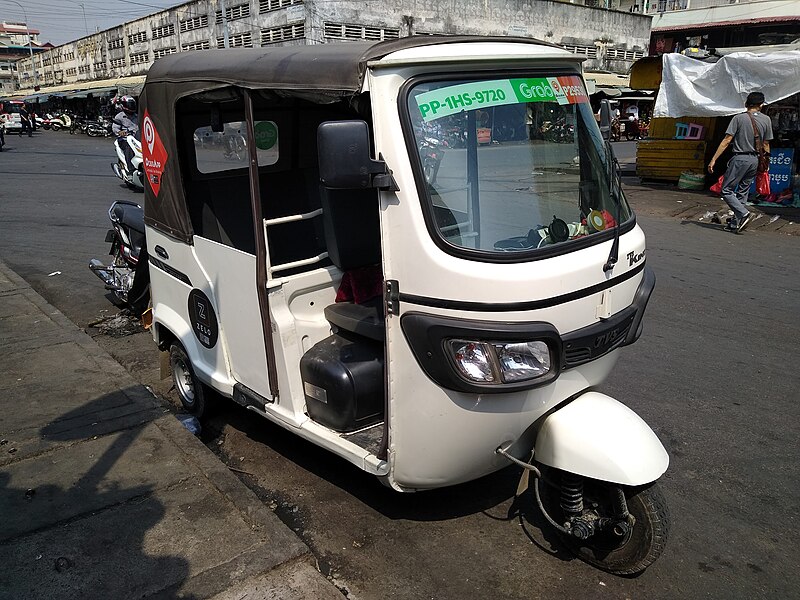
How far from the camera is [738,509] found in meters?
3.25

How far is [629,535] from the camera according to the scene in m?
2.72

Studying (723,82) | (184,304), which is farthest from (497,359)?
(723,82)

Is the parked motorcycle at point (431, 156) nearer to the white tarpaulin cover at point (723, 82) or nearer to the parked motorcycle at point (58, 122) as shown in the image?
the white tarpaulin cover at point (723, 82)

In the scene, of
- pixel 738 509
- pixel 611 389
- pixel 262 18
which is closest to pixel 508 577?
pixel 738 509

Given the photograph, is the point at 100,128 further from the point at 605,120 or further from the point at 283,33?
the point at 605,120

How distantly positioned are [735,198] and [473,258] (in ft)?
28.3

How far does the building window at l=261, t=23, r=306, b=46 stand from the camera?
86.5ft

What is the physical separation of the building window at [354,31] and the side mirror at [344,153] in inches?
990

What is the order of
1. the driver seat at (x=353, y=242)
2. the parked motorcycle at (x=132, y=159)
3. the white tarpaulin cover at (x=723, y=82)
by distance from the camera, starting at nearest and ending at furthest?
1. the driver seat at (x=353, y=242)
2. the white tarpaulin cover at (x=723, y=82)
3. the parked motorcycle at (x=132, y=159)

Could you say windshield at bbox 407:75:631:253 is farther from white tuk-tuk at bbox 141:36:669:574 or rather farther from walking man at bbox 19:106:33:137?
walking man at bbox 19:106:33:137

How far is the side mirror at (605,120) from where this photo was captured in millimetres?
3282

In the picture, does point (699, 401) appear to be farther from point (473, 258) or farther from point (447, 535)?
point (473, 258)

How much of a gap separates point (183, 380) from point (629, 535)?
3.02 metres

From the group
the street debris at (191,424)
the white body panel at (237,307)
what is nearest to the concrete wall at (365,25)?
the street debris at (191,424)
